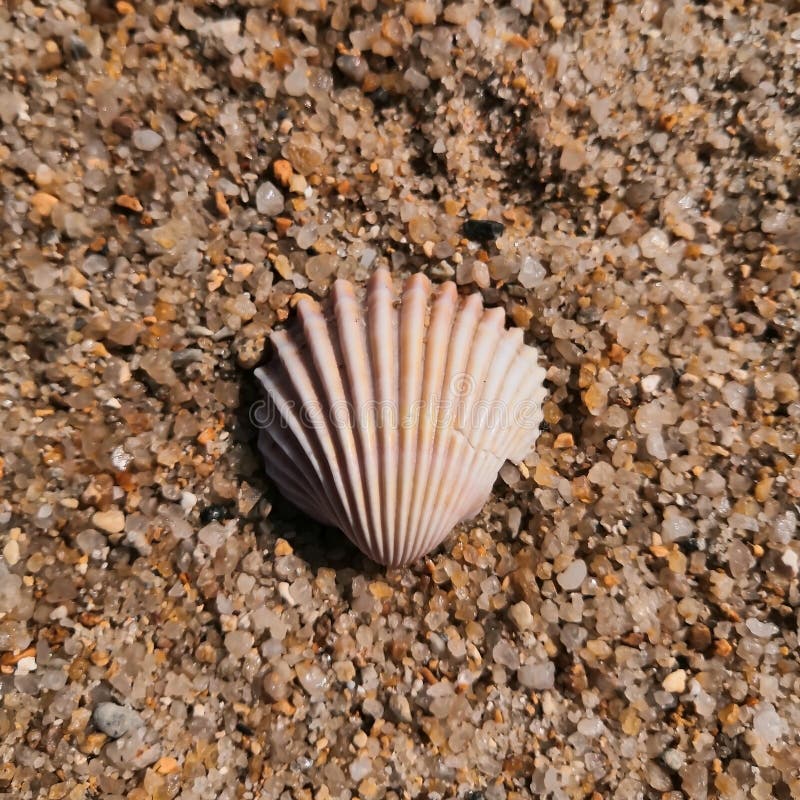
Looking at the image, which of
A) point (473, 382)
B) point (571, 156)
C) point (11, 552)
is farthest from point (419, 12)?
point (11, 552)

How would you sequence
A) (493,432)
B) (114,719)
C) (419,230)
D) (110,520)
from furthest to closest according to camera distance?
(419,230)
(493,432)
(110,520)
(114,719)

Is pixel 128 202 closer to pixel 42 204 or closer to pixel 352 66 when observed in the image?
pixel 42 204

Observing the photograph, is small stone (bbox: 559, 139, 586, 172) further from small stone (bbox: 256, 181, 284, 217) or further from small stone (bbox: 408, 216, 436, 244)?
small stone (bbox: 256, 181, 284, 217)

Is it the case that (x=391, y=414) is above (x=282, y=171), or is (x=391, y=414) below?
below

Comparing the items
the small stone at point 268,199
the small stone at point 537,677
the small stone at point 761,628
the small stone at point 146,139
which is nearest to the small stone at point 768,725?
the small stone at point 761,628

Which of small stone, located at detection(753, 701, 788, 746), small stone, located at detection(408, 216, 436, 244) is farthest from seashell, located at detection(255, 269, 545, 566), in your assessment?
small stone, located at detection(753, 701, 788, 746)

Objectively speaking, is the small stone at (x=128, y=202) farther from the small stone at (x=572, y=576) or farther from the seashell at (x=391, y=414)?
the small stone at (x=572, y=576)
